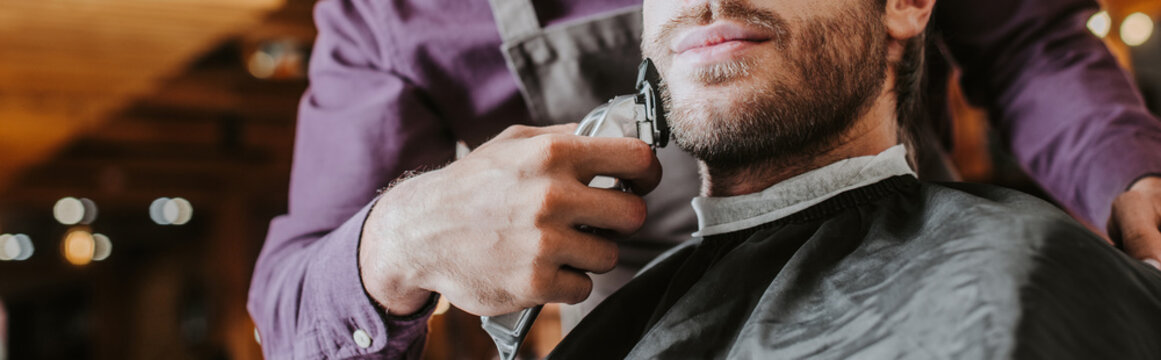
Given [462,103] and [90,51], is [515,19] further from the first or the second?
[90,51]

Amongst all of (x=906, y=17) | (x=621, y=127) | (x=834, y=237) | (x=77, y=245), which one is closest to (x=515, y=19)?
(x=621, y=127)

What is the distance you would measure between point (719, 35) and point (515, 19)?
1.72ft

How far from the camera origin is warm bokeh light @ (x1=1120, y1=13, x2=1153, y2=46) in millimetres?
4300

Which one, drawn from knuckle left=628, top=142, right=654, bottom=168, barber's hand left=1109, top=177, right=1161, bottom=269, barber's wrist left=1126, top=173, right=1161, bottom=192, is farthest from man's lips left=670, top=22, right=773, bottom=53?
barber's wrist left=1126, top=173, right=1161, bottom=192

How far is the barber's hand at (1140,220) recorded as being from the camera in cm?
121

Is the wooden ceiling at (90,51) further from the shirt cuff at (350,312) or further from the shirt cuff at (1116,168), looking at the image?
the shirt cuff at (1116,168)

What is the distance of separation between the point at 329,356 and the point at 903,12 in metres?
0.94

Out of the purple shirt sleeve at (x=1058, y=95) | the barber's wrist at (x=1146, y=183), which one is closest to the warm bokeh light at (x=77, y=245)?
the purple shirt sleeve at (x=1058, y=95)

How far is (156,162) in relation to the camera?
839 cm

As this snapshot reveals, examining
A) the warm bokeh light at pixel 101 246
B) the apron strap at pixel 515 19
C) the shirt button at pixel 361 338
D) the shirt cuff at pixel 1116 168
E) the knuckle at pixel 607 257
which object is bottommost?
the warm bokeh light at pixel 101 246

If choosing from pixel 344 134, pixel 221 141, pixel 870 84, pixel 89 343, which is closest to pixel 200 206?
pixel 221 141

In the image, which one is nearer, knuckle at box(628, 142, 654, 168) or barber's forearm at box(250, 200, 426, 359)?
knuckle at box(628, 142, 654, 168)

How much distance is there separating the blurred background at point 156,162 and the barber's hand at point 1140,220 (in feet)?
2.43

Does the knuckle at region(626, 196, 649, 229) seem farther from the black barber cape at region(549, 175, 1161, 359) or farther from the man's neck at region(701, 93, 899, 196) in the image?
Result: the man's neck at region(701, 93, 899, 196)
